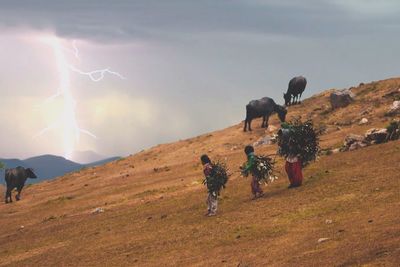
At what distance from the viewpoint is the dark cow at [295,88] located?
72.7m

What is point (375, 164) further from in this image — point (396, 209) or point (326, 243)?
point (326, 243)

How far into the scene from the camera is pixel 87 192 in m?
47.6

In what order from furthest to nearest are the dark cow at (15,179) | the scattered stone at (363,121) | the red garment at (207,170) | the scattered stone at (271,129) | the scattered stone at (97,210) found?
the scattered stone at (271,129) → the dark cow at (15,179) → the scattered stone at (363,121) → the scattered stone at (97,210) → the red garment at (207,170)

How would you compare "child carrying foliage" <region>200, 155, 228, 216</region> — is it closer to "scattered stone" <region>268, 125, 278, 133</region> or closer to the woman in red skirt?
the woman in red skirt

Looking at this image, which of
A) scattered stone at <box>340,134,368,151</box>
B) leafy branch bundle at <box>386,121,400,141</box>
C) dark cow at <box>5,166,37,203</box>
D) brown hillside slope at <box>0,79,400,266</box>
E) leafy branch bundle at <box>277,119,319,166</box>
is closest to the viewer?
brown hillside slope at <box>0,79,400,266</box>

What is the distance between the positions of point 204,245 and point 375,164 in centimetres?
1269

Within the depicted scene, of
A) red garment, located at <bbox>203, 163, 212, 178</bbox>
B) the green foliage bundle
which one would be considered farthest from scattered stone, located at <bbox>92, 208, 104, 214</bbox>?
the green foliage bundle

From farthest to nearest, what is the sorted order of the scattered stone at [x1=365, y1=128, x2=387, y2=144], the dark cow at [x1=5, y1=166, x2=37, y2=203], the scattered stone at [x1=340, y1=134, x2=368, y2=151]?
the dark cow at [x1=5, y1=166, x2=37, y2=203] → the scattered stone at [x1=340, y1=134, x2=368, y2=151] → the scattered stone at [x1=365, y1=128, x2=387, y2=144]

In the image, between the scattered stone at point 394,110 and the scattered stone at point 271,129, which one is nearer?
the scattered stone at point 394,110

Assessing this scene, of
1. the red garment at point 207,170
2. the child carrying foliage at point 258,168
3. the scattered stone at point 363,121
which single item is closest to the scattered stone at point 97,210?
the red garment at point 207,170

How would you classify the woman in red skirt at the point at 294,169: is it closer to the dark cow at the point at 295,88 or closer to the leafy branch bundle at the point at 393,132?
the leafy branch bundle at the point at 393,132

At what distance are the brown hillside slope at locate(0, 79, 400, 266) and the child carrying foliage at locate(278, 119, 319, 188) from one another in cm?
104

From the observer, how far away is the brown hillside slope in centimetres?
1734

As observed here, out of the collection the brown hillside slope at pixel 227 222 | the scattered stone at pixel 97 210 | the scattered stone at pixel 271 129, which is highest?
the scattered stone at pixel 271 129
